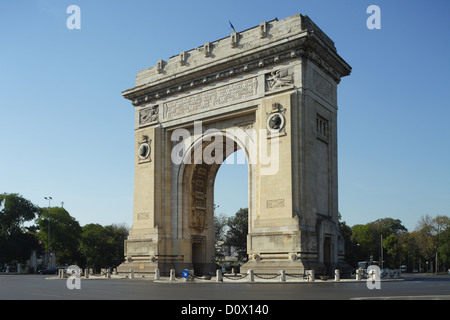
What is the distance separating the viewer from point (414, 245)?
9231cm

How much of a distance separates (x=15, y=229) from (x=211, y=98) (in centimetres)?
5547

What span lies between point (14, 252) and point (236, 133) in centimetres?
5371

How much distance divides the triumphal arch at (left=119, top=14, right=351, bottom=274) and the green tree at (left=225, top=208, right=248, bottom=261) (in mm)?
30730

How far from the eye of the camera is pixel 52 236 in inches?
3159

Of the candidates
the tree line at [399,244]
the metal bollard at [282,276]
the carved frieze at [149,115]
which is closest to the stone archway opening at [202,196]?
the carved frieze at [149,115]

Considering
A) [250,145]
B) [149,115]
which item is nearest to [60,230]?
[149,115]

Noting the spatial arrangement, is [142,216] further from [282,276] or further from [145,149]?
[282,276]

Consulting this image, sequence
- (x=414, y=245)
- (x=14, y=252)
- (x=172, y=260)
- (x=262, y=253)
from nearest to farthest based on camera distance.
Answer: (x=262, y=253) → (x=172, y=260) → (x=14, y=252) → (x=414, y=245)

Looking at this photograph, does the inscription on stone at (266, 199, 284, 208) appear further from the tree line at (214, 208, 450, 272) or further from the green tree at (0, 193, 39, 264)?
the green tree at (0, 193, 39, 264)

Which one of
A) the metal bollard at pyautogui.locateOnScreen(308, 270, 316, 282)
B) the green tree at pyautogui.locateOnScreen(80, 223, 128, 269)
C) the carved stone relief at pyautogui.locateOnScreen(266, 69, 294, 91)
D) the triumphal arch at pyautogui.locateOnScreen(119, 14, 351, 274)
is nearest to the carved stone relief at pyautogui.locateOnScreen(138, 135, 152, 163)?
the triumphal arch at pyautogui.locateOnScreen(119, 14, 351, 274)

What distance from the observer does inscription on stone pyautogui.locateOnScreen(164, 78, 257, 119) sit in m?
34.3
